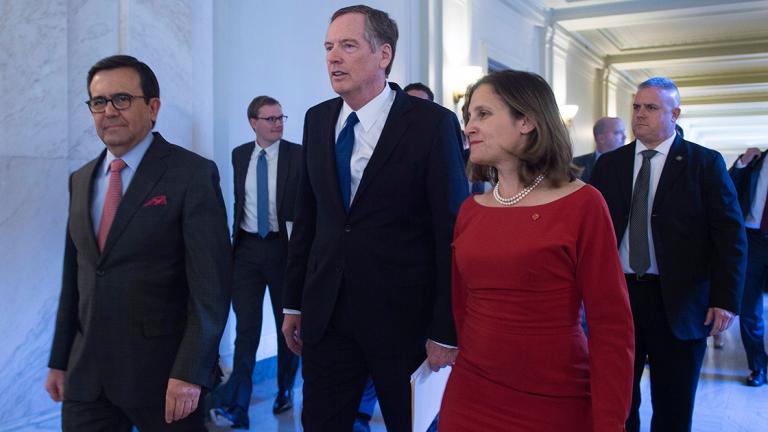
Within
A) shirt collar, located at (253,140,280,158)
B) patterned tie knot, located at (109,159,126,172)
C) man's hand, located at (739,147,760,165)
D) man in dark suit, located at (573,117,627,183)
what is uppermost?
man in dark suit, located at (573,117,627,183)

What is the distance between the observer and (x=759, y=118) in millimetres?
21609

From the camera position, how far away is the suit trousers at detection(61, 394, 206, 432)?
73.4 inches

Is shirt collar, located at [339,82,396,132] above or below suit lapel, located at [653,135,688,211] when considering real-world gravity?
above

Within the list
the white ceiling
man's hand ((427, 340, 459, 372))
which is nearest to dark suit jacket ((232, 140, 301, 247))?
man's hand ((427, 340, 459, 372))

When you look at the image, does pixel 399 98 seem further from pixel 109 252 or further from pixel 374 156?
pixel 109 252

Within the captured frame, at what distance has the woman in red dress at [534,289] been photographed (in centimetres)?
156

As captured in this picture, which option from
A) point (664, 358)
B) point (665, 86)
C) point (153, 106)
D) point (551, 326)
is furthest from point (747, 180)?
point (153, 106)

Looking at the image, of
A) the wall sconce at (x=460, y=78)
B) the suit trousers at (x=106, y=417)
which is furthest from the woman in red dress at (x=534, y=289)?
the wall sconce at (x=460, y=78)

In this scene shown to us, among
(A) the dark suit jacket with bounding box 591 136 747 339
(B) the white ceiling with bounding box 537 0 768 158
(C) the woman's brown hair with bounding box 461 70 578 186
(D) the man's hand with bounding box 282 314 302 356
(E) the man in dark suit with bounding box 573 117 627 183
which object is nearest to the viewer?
(C) the woman's brown hair with bounding box 461 70 578 186

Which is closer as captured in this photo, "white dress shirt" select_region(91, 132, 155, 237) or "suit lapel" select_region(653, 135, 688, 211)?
"white dress shirt" select_region(91, 132, 155, 237)

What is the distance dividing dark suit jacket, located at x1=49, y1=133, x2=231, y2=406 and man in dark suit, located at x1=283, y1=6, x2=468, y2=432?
0.31m

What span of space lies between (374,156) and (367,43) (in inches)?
13.6

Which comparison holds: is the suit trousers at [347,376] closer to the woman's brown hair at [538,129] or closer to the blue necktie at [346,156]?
the blue necktie at [346,156]

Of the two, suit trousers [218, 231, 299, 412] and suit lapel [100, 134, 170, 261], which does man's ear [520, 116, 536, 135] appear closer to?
suit lapel [100, 134, 170, 261]
